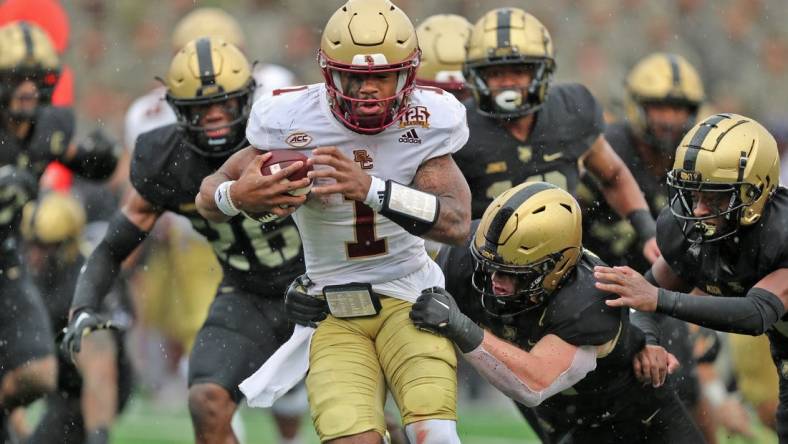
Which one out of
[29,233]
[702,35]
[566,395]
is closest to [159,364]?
[29,233]

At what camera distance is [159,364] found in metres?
11.1

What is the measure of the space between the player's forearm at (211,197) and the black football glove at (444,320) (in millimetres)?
697

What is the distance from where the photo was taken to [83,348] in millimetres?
7848

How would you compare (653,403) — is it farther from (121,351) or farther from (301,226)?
(121,351)

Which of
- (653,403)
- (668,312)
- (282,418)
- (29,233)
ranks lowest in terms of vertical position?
(282,418)

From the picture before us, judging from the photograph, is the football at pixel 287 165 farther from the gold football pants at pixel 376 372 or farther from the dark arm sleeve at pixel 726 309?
the dark arm sleeve at pixel 726 309

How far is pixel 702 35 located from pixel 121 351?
569cm

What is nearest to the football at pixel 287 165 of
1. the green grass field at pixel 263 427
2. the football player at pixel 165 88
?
the football player at pixel 165 88

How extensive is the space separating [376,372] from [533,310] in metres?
0.58

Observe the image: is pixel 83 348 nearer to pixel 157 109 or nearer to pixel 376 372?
pixel 157 109

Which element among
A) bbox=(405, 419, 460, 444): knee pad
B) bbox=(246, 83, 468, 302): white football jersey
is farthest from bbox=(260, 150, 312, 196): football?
bbox=(405, 419, 460, 444): knee pad

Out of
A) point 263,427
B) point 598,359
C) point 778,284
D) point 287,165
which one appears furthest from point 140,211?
point 263,427

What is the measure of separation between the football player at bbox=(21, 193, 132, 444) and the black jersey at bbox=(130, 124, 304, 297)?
113cm

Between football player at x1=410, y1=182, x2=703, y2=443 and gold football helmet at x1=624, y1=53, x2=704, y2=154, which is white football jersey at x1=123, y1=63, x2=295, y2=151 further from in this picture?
football player at x1=410, y1=182, x2=703, y2=443
